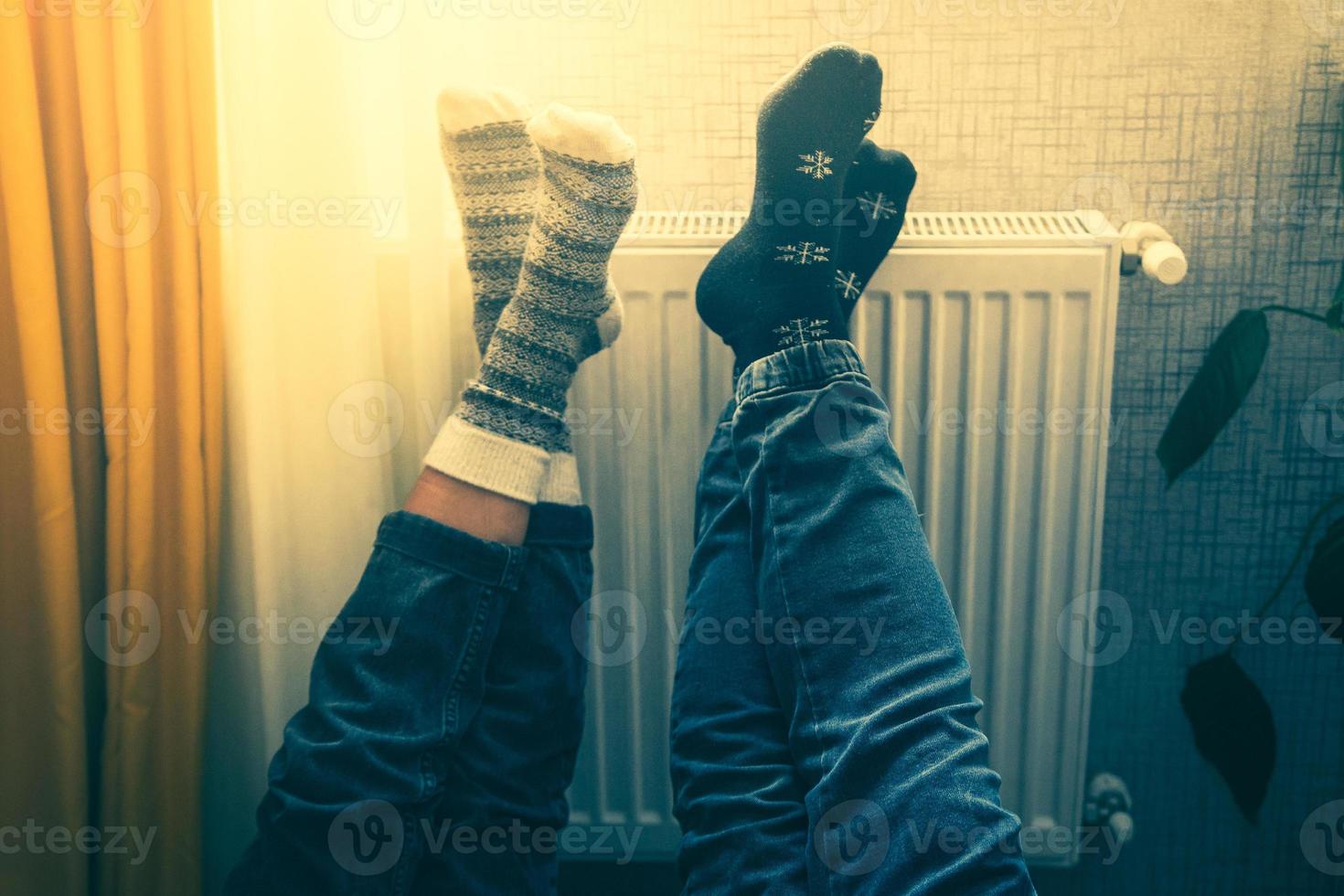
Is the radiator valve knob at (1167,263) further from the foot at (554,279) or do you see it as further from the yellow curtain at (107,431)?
the yellow curtain at (107,431)

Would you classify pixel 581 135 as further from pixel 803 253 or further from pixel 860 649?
pixel 860 649

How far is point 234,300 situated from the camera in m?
0.81

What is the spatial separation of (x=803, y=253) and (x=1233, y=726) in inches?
21.3

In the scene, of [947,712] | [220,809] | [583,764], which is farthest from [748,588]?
[220,809]

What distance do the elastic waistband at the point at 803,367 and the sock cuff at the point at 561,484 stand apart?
145 mm

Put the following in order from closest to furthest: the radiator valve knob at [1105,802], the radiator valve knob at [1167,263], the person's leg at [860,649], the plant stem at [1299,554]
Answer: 1. the person's leg at [860,649]
2. the radiator valve knob at [1167,263]
3. the plant stem at [1299,554]
4. the radiator valve knob at [1105,802]

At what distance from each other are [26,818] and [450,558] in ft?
1.25

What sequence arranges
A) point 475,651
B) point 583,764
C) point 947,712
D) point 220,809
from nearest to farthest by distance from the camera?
1. point 947,712
2. point 475,651
3. point 220,809
4. point 583,764

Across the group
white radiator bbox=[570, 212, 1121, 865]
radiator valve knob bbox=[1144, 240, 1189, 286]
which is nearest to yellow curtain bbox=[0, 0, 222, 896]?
white radiator bbox=[570, 212, 1121, 865]

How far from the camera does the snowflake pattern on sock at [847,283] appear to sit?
2.84 ft

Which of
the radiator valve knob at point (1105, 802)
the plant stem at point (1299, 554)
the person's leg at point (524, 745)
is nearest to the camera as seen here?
the person's leg at point (524, 745)

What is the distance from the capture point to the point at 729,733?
71 cm

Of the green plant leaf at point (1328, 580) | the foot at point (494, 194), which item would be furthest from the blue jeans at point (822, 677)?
the green plant leaf at point (1328, 580)

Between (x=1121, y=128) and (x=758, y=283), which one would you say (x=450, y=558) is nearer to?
(x=758, y=283)
